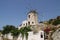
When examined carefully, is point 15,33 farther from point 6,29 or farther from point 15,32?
point 6,29

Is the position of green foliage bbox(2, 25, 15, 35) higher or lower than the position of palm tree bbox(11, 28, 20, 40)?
higher

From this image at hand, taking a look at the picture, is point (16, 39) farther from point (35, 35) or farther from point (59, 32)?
point (59, 32)

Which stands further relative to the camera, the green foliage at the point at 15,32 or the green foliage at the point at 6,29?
the green foliage at the point at 6,29

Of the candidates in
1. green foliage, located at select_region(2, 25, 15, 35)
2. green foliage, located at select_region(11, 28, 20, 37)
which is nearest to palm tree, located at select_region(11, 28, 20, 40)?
green foliage, located at select_region(11, 28, 20, 37)

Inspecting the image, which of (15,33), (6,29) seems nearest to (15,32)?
(15,33)

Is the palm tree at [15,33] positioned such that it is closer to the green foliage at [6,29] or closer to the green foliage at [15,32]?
the green foliage at [15,32]

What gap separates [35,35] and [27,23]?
14332 millimetres

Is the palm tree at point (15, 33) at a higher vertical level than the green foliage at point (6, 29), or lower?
lower

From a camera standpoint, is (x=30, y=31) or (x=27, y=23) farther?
(x=27, y=23)

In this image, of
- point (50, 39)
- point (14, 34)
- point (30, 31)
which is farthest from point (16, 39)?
point (50, 39)

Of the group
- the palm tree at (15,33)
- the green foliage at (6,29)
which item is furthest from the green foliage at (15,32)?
the green foliage at (6,29)

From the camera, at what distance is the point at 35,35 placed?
4888 cm

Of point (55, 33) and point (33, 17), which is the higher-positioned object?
point (33, 17)

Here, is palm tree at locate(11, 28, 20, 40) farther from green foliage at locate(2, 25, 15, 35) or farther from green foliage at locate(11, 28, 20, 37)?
green foliage at locate(2, 25, 15, 35)
